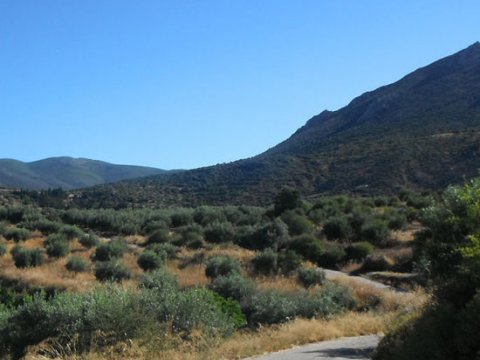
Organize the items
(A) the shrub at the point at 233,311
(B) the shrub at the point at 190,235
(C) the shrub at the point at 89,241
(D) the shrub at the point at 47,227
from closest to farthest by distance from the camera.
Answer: (A) the shrub at the point at 233,311 < (C) the shrub at the point at 89,241 < (B) the shrub at the point at 190,235 < (D) the shrub at the point at 47,227

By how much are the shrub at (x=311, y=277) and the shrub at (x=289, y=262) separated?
1.95m

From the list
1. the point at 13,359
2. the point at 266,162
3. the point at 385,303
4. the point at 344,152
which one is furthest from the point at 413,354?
the point at 266,162

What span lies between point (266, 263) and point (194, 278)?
11.2 ft

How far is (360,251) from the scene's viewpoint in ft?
92.8

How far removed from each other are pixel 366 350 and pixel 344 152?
7033cm

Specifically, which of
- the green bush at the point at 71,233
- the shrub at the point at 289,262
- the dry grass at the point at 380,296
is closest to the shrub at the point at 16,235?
the green bush at the point at 71,233

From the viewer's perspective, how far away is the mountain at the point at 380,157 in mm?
65938

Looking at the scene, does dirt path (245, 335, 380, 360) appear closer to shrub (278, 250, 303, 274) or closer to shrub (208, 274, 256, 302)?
shrub (208, 274, 256, 302)

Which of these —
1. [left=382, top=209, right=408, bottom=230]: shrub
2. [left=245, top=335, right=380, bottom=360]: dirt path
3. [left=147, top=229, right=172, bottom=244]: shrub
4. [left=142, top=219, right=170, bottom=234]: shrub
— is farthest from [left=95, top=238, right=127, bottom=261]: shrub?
[left=245, top=335, right=380, bottom=360]: dirt path

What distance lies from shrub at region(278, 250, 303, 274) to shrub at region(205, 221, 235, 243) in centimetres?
1029

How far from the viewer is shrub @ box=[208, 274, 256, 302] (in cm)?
1886

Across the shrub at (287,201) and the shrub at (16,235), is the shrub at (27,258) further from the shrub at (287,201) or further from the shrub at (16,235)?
Result: the shrub at (287,201)

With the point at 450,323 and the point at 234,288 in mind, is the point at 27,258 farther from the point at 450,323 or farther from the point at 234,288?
the point at 450,323

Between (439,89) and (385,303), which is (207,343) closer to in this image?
(385,303)
